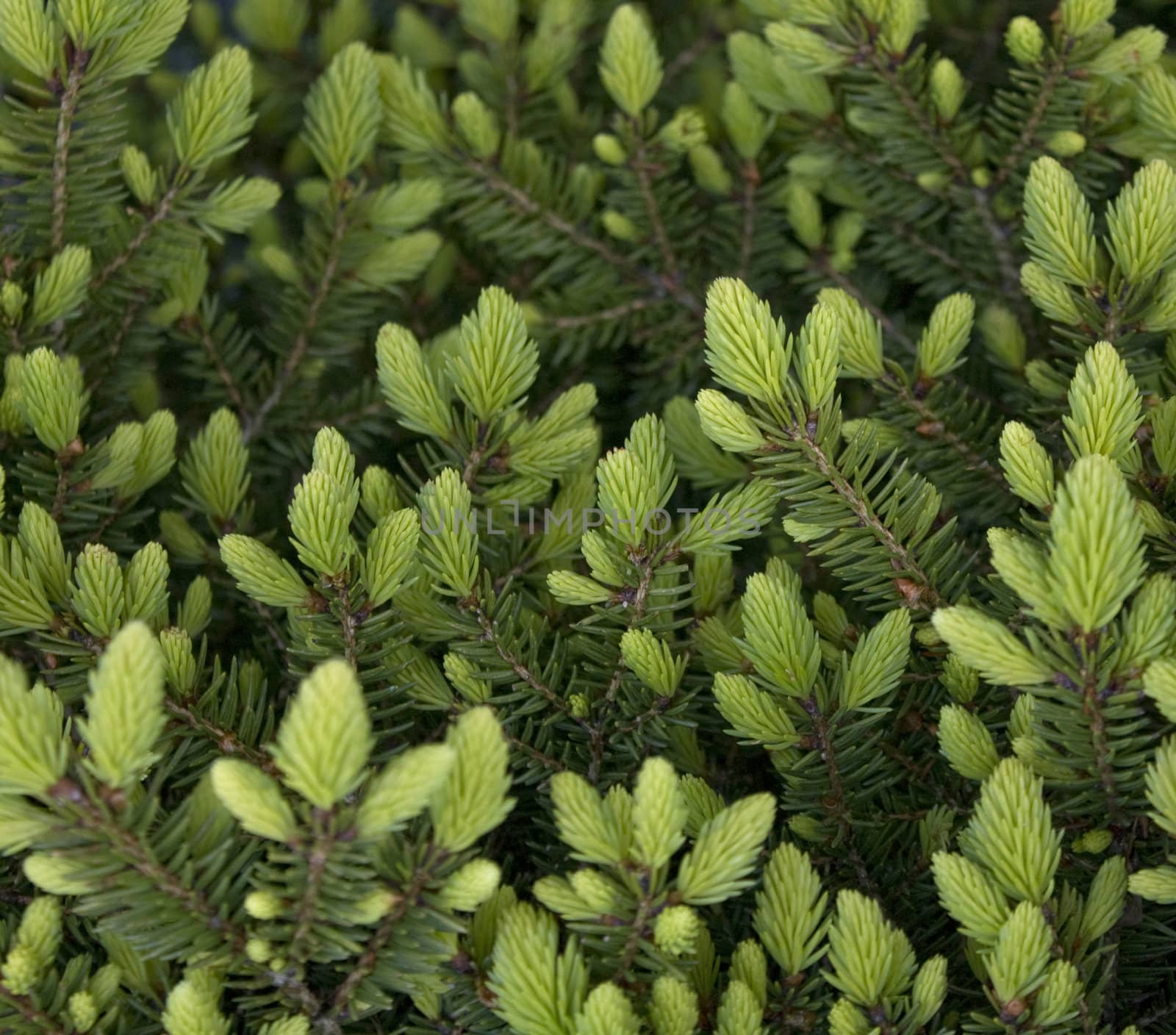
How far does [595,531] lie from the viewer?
0.71 metres

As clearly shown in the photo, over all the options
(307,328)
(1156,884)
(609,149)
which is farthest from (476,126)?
(1156,884)

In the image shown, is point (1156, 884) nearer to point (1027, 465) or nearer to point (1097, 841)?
point (1097, 841)

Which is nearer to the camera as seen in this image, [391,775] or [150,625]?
[391,775]

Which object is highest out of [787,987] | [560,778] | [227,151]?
[227,151]

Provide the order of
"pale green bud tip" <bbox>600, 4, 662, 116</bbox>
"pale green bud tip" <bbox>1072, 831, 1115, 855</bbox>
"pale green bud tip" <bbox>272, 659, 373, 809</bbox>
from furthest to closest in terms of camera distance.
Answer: "pale green bud tip" <bbox>600, 4, 662, 116</bbox> < "pale green bud tip" <bbox>1072, 831, 1115, 855</bbox> < "pale green bud tip" <bbox>272, 659, 373, 809</bbox>

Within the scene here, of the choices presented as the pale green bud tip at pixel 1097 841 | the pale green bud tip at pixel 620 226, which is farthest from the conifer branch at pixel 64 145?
the pale green bud tip at pixel 1097 841

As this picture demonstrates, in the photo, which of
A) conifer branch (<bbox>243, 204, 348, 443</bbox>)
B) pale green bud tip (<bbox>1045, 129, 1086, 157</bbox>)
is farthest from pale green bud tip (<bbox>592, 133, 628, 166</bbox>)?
pale green bud tip (<bbox>1045, 129, 1086, 157</bbox>)

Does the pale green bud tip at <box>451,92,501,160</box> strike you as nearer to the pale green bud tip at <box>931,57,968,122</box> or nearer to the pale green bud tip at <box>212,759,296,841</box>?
the pale green bud tip at <box>931,57,968,122</box>

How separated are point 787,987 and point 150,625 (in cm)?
42

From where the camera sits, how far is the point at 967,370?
0.91 m

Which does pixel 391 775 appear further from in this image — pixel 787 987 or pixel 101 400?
pixel 101 400

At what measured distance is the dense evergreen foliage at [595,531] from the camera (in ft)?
1.85

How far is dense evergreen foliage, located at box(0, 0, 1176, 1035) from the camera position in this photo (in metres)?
0.56

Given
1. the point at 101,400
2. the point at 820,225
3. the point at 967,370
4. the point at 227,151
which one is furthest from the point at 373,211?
the point at 967,370
